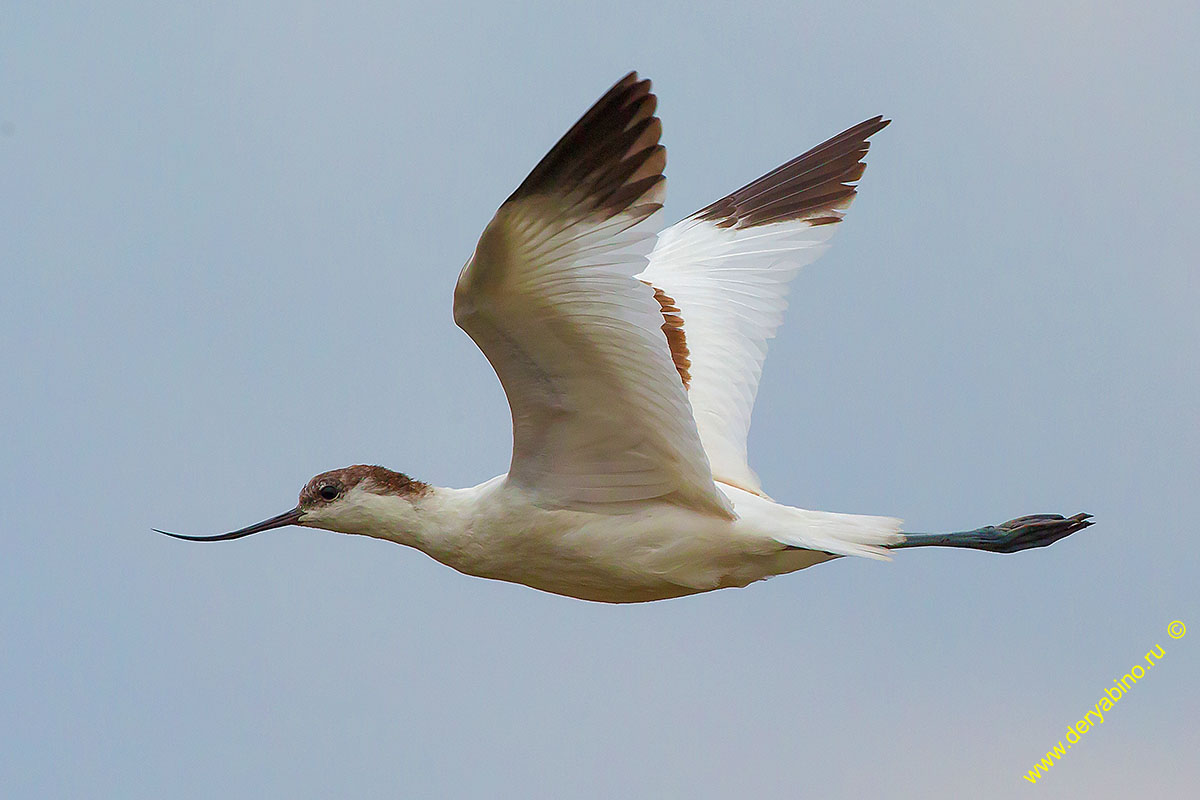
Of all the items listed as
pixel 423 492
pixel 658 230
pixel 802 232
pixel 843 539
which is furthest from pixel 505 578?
pixel 802 232

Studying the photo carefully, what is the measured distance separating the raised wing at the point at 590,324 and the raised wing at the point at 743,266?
52.2 inches

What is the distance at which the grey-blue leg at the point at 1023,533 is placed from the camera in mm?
8062

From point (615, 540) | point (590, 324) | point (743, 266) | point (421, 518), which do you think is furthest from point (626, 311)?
point (743, 266)

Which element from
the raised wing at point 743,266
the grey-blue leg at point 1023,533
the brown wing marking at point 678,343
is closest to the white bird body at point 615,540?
the grey-blue leg at point 1023,533

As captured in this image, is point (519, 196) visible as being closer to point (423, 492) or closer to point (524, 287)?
point (524, 287)

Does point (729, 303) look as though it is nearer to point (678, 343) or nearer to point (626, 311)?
point (678, 343)

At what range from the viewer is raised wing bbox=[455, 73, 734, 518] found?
19.6 ft

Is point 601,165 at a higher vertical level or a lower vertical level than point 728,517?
higher

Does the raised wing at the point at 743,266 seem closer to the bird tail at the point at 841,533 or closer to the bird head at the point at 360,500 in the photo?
the bird tail at the point at 841,533

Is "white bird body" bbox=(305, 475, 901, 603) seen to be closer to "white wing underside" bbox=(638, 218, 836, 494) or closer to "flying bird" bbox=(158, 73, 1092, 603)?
"flying bird" bbox=(158, 73, 1092, 603)

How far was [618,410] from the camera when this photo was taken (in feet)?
22.8

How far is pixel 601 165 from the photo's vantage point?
5973mm

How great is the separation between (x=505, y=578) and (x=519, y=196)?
2.18m

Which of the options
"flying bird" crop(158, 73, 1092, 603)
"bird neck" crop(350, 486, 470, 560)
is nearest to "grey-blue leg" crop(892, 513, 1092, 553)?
"flying bird" crop(158, 73, 1092, 603)
